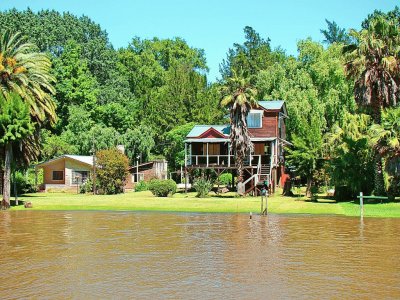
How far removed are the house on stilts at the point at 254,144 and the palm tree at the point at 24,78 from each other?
16.2 metres

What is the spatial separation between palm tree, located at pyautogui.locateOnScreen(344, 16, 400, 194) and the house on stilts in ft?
52.3

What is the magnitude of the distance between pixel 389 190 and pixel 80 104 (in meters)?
53.7

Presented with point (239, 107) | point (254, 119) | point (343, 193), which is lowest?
point (343, 193)

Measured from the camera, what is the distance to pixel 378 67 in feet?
144

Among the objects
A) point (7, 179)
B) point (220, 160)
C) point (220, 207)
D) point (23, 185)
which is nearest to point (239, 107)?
point (220, 160)

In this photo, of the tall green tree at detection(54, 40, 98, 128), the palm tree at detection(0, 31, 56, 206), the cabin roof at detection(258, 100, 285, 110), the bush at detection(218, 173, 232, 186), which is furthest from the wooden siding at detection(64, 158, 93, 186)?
the cabin roof at detection(258, 100, 285, 110)

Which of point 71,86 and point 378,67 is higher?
point 71,86

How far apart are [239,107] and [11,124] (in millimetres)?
20846

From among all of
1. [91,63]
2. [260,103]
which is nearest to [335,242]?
[260,103]

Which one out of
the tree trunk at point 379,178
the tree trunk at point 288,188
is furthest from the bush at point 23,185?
the tree trunk at point 379,178

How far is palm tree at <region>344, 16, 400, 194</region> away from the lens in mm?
43719

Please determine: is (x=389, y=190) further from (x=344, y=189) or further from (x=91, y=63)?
(x=91, y=63)

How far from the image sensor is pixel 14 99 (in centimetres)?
4491

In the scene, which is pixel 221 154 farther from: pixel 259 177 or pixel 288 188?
pixel 288 188
